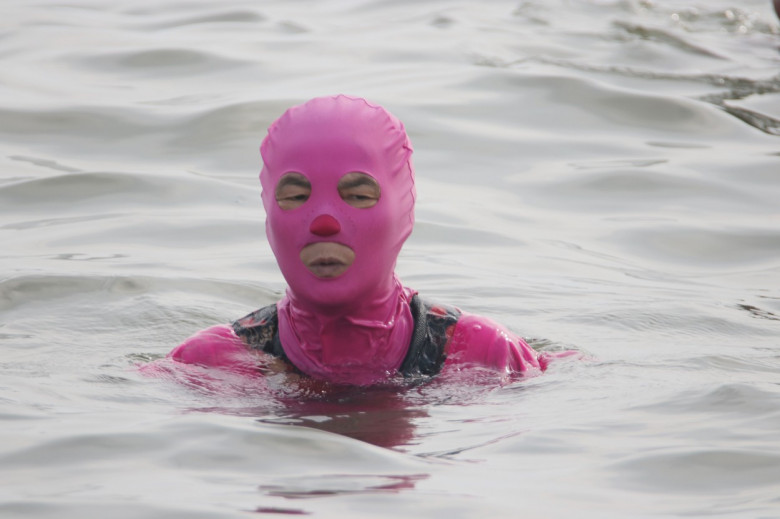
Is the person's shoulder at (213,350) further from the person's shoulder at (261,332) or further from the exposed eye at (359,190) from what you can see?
the exposed eye at (359,190)

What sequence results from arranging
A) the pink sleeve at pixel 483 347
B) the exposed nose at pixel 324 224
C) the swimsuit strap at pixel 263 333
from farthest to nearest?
1. the swimsuit strap at pixel 263 333
2. the pink sleeve at pixel 483 347
3. the exposed nose at pixel 324 224

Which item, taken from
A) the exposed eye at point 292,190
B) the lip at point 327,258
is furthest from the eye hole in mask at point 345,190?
the lip at point 327,258

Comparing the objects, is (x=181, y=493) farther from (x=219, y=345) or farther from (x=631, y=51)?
(x=631, y=51)

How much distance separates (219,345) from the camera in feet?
17.4

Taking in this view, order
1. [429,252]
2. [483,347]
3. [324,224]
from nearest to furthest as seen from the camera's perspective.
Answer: [324,224], [483,347], [429,252]

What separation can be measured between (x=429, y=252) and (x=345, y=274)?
337 centimetres

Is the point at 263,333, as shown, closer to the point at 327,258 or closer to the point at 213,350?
the point at 213,350

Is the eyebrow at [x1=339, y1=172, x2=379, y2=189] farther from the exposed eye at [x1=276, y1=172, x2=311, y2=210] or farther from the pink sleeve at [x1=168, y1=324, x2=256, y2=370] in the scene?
the pink sleeve at [x1=168, y1=324, x2=256, y2=370]

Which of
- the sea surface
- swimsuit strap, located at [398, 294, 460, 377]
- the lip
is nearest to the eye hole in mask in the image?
the lip

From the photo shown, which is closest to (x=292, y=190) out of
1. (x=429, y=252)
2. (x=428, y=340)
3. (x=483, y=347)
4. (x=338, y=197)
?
(x=338, y=197)

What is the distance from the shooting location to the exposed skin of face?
195 inches

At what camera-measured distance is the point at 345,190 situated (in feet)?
16.3

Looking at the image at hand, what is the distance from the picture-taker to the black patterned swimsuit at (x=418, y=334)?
5.22 m

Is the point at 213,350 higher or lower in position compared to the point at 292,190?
lower
